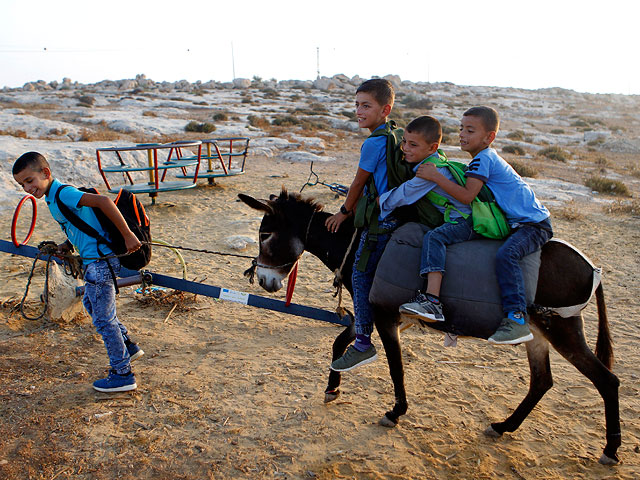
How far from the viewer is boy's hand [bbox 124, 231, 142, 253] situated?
3719mm

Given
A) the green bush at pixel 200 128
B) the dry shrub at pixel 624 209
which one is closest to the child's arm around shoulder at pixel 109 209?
the dry shrub at pixel 624 209

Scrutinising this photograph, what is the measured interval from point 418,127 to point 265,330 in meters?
3.31

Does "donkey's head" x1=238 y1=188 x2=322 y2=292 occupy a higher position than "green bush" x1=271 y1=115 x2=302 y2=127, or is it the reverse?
"green bush" x1=271 y1=115 x2=302 y2=127

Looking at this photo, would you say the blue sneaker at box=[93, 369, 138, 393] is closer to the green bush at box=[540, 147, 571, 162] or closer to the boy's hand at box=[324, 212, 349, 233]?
the boy's hand at box=[324, 212, 349, 233]

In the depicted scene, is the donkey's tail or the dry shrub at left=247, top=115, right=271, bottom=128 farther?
the dry shrub at left=247, top=115, right=271, bottom=128

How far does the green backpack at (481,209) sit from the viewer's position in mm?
3162

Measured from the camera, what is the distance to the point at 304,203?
3.97 metres

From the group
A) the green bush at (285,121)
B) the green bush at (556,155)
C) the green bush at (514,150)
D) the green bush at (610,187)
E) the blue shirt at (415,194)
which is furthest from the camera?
the green bush at (285,121)

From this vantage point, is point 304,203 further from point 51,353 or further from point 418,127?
point 51,353

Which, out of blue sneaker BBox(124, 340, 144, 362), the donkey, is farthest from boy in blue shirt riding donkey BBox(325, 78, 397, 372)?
blue sneaker BBox(124, 340, 144, 362)

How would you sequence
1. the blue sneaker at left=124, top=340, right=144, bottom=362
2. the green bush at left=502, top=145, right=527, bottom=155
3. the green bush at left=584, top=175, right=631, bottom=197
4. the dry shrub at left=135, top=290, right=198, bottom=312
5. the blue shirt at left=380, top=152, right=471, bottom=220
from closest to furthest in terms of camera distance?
the blue shirt at left=380, top=152, right=471, bottom=220 < the blue sneaker at left=124, top=340, right=144, bottom=362 < the dry shrub at left=135, top=290, right=198, bottom=312 < the green bush at left=584, top=175, right=631, bottom=197 < the green bush at left=502, top=145, right=527, bottom=155

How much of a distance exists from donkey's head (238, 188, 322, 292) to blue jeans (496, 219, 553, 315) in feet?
5.23

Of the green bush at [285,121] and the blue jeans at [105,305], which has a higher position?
the green bush at [285,121]

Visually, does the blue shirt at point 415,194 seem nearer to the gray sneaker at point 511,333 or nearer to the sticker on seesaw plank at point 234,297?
the gray sneaker at point 511,333
